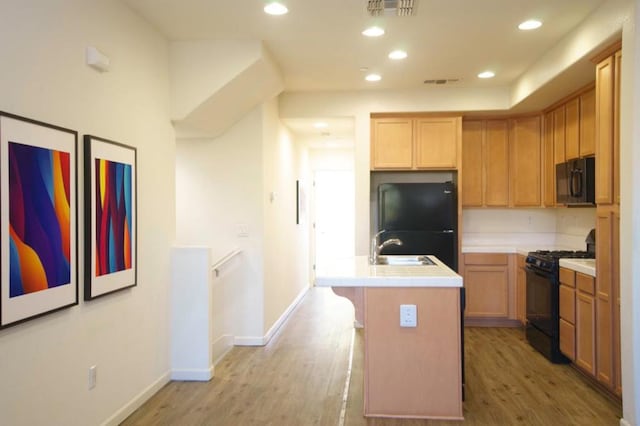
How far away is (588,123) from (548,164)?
1.11 m

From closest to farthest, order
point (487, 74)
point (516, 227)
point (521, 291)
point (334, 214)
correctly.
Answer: point (487, 74)
point (521, 291)
point (516, 227)
point (334, 214)

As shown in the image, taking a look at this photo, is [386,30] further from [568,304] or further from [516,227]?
[516,227]

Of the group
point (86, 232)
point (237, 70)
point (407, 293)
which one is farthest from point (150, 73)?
point (407, 293)

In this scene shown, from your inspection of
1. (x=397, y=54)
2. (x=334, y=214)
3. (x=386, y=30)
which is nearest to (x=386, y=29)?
(x=386, y=30)

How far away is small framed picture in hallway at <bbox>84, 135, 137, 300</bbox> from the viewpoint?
2660 millimetres

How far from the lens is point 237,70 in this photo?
3742mm

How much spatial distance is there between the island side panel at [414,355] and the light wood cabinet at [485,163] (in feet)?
9.61

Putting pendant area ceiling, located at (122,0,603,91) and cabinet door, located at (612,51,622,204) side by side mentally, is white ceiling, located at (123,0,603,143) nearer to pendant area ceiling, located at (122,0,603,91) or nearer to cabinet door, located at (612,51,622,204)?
pendant area ceiling, located at (122,0,603,91)

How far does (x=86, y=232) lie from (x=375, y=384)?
6.29ft

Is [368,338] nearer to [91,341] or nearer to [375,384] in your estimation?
[375,384]

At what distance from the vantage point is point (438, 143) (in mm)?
5410

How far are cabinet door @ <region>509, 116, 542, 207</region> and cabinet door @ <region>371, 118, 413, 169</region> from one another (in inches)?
48.3

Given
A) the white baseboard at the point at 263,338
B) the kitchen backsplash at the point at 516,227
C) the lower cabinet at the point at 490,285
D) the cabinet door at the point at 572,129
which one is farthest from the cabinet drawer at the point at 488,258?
the white baseboard at the point at 263,338

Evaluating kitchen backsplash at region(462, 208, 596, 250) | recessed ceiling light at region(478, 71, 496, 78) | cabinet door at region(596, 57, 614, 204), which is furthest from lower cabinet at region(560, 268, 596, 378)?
recessed ceiling light at region(478, 71, 496, 78)
